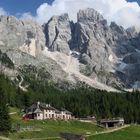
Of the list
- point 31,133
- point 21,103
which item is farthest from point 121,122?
point 31,133

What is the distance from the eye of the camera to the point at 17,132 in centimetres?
10438

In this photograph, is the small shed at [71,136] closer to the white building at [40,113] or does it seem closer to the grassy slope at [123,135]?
the grassy slope at [123,135]

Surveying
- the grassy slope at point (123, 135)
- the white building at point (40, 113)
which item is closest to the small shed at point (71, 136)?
the grassy slope at point (123, 135)

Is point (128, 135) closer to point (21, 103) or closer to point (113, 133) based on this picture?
point (113, 133)

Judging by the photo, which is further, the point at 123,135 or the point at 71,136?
the point at 123,135

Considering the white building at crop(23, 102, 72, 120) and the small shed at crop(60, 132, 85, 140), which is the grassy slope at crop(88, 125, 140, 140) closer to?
the small shed at crop(60, 132, 85, 140)

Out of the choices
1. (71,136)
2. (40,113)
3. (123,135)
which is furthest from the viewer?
(40,113)

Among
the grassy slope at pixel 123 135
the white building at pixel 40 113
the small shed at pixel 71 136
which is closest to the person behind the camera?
the small shed at pixel 71 136

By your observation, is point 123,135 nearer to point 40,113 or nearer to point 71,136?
point 71,136

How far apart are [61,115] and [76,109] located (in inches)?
880

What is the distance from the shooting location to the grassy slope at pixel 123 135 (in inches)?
4582

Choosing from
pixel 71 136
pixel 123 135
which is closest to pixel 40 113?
pixel 123 135

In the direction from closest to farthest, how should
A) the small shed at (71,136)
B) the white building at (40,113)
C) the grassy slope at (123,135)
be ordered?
the small shed at (71,136), the grassy slope at (123,135), the white building at (40,113)

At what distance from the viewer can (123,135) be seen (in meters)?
125
